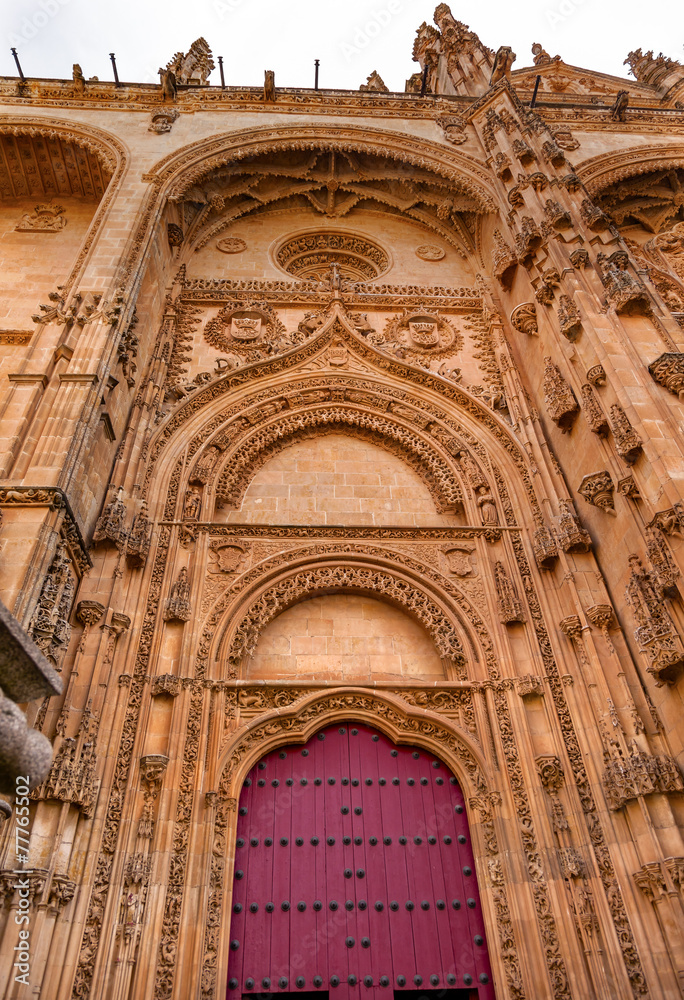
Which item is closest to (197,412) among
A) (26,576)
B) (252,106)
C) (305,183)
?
(26,576)

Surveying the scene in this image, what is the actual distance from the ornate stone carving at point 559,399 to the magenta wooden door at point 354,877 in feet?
14.7

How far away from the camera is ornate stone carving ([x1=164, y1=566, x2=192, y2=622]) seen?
7227 millimetres

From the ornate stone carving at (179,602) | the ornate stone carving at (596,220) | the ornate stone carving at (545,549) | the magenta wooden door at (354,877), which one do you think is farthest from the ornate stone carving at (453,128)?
the magenta wooden door at (354,877)

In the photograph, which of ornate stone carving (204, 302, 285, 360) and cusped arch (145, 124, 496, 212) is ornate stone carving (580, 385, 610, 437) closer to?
ornate stone carving (204, 302, 285, 360)

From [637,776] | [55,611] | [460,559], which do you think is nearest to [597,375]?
[460,559]

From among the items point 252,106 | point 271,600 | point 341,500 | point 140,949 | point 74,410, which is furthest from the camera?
point 252,106

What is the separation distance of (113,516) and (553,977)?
6.06 metres

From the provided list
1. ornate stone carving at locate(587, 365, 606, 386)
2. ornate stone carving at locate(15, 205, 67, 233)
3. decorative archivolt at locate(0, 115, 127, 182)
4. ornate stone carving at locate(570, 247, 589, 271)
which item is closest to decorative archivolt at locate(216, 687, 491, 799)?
ornate stone carving at locate(587, 365, 606, 386)

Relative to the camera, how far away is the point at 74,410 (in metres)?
7.24

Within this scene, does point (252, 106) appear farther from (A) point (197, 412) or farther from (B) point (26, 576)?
(B) point (26, 576)

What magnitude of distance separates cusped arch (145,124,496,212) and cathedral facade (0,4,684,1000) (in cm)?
13

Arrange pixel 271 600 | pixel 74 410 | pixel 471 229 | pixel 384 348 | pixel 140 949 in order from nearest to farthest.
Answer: pixel 140 949 < pixel 74 410 < pixel 271 600 < pixel 384 348 < pixel 471 229

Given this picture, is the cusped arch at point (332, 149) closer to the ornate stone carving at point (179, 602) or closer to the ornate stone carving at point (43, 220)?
the ornate stone carving at point (43, 220)

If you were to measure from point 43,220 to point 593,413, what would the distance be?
34.8 feet
